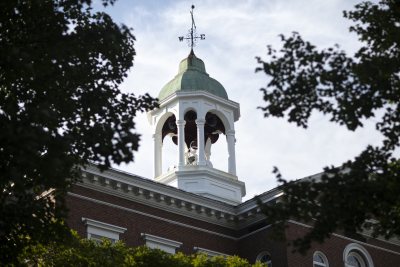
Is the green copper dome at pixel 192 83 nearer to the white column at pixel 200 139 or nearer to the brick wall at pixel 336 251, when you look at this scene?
the white column at pixel 200 139

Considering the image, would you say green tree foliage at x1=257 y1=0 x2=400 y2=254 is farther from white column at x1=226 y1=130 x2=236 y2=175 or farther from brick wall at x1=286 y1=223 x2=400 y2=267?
white column at x1=226 y1=130 x2=236 y2=175

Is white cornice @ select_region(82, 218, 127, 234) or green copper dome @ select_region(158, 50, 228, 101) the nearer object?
white cornice @ select_region(82, 218, 127, 234)

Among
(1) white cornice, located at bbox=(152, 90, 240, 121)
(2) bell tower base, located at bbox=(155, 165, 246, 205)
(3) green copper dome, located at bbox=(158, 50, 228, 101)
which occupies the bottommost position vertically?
(2) bell tower base, located at bbox=(155, 165, 246, 205)

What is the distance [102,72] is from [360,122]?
495 centimetres

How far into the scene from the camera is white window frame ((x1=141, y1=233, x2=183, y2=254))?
103 ft

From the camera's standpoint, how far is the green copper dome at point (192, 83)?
40.1 m

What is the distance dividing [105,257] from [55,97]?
9.29m

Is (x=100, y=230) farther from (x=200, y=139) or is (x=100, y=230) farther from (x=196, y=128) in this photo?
(x=196, y=128)

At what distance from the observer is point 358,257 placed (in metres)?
35.5

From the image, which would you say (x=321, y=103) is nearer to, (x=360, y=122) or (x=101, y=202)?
(x=360, y=122)

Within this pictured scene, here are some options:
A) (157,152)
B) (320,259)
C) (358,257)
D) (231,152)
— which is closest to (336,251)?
(320,259)

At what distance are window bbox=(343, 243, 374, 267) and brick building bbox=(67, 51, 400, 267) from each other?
4 centimetres

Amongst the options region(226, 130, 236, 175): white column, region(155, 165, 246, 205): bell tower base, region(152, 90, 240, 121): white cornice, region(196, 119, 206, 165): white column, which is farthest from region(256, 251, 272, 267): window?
region(152, 90, 240, 121): white cornice

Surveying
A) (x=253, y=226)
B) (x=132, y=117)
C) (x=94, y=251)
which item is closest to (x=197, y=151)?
(x=253, y=226)
